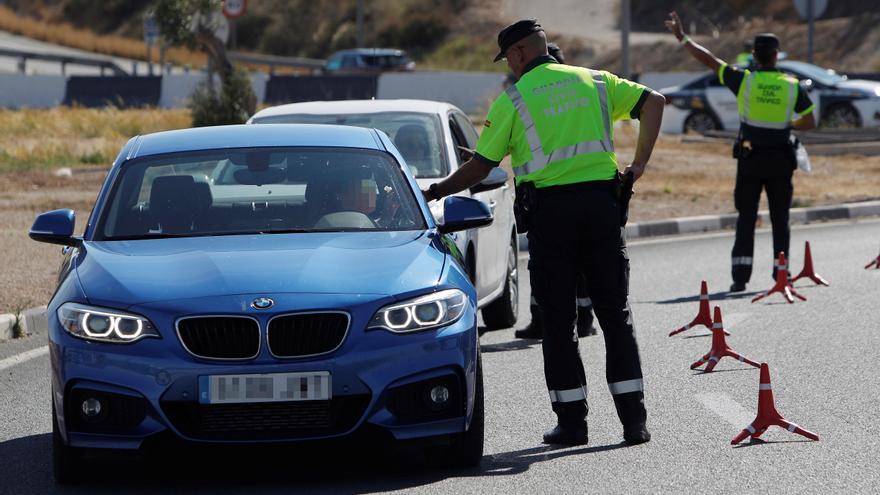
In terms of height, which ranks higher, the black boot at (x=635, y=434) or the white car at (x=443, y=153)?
the white car at (x=443, y=153)

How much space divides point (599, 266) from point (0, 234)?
11005 millimetres

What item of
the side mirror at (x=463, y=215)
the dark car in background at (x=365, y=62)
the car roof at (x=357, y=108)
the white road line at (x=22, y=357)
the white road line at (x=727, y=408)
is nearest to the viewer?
the side mirror at (x=463, y=215)

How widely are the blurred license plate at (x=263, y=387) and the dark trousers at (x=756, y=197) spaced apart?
7.14m

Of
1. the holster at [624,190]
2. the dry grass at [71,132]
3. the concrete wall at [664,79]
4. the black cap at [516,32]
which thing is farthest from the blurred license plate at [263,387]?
the concrete wall at [664,79]

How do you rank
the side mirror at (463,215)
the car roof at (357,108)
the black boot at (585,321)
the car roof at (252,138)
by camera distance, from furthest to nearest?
the car roof at (357,108) < the black boot at (585,321) < the car roof at (252,138) < the side mirror at (463,215)

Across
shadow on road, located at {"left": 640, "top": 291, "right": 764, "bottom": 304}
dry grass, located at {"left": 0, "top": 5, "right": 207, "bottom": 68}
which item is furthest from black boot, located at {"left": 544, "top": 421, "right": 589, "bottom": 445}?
dry grass, located at {"left": 0, "top": 5, "right": 207, "bottom": 68}

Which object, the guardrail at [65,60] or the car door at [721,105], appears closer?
the car door at [721,105]

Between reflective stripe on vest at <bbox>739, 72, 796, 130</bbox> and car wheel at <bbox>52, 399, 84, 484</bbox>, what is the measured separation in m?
7.51

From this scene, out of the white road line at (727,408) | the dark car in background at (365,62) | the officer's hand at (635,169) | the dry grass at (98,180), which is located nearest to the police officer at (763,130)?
the white road line at (727,408)

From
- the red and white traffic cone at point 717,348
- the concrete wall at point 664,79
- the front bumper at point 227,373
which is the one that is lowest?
the concrete wall at point 664,79

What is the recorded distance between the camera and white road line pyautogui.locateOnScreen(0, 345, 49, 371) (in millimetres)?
9762

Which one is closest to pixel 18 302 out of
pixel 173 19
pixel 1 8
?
pixel 173 19

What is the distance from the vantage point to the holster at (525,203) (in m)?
6.98

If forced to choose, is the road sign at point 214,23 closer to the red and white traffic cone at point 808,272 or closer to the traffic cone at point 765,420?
the red and white traffic cone at point 808,272
